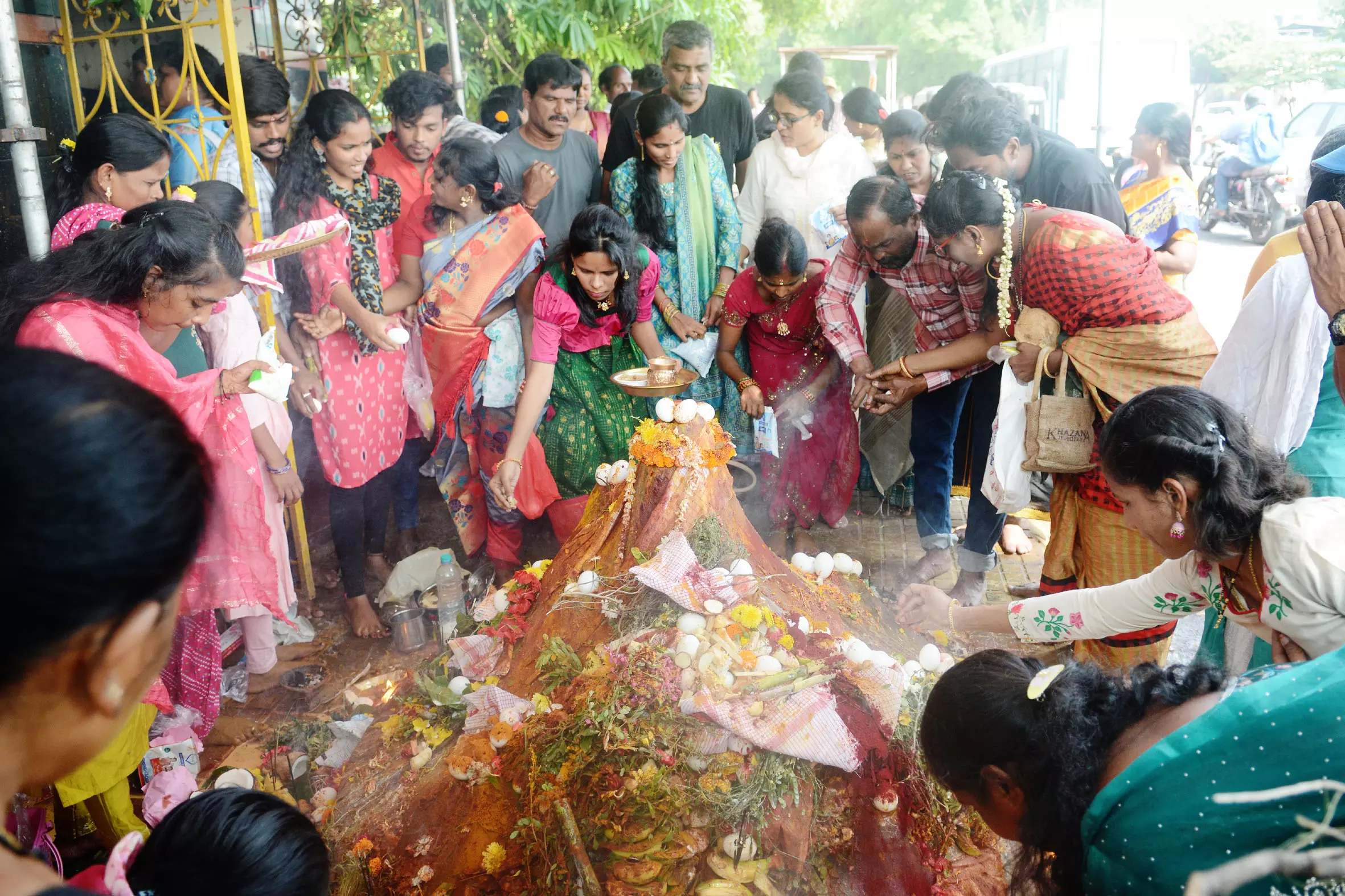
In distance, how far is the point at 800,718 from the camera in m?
2.44

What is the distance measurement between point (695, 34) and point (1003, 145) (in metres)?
2.02

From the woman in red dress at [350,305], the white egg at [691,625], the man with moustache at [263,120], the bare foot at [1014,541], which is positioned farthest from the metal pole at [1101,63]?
the white egg at [691,625]

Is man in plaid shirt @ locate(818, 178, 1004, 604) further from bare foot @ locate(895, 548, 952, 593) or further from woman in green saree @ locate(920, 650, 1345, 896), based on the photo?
woman in green saree @ locate(920, 650, 1345, 896)

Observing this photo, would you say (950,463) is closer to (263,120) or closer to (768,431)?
(768,431)

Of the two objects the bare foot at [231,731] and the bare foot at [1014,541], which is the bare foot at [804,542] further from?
the bare foot at [231,731]

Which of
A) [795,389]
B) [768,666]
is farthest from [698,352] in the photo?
[768,666]

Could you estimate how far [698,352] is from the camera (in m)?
5.04

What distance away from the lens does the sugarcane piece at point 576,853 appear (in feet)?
7.41

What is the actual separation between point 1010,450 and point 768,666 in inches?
67.0

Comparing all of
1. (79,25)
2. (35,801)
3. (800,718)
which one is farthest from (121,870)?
(79,25)

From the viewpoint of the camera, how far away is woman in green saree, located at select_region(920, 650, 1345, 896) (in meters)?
1.37

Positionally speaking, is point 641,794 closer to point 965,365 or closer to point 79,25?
point 965,365

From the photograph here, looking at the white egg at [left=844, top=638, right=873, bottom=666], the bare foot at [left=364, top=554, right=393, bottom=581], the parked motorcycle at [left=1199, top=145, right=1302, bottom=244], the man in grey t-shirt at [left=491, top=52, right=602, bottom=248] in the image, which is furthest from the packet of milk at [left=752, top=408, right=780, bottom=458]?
the parked motorcycle at [left=1199, top=145, right=1302, bottom=244]

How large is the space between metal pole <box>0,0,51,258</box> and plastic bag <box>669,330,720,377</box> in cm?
278
